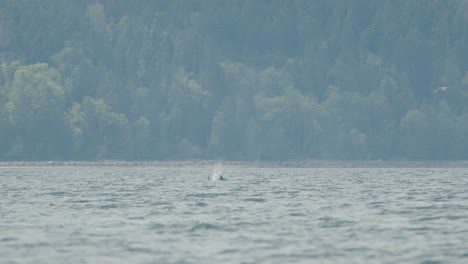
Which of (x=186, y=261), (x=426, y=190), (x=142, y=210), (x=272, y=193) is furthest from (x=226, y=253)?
(x=426, y=190)

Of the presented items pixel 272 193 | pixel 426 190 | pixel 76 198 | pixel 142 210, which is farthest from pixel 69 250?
pixel 426 190

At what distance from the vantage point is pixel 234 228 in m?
47.3

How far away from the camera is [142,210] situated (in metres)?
58.1

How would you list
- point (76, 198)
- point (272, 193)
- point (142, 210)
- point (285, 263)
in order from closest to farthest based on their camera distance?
1. point (285, 263)
2. point (142, 210)
3. point (76, 198)
4. point (272, 193)

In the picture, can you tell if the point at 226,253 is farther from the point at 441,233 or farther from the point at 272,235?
the point at 441,233

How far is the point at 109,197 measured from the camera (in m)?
70.8

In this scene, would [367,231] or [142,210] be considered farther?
[142,210]

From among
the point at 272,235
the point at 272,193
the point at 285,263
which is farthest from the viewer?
the point at 272,193

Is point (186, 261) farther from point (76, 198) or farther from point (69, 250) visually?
point (76, 198)

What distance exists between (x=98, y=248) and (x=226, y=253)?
506cm

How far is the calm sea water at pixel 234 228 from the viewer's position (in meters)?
38.3

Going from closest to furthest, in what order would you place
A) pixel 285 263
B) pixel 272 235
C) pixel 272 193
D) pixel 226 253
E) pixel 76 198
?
pixel 285 263 < pixel 226 253 < pixel 272 235 < pixel 76 198 < pixel 272 193

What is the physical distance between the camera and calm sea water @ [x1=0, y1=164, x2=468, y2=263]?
3831 cm

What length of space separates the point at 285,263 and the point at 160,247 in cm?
613
